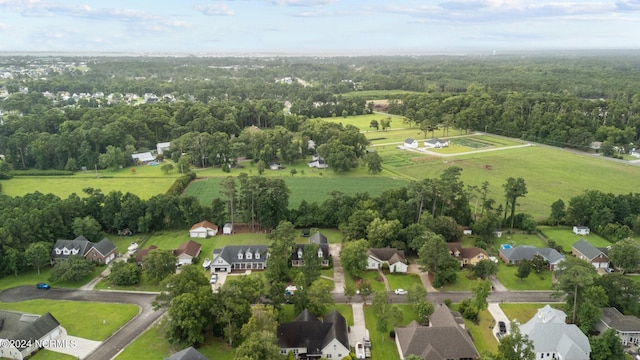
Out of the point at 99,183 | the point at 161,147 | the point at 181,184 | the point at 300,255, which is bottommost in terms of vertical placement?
the point at 300,255

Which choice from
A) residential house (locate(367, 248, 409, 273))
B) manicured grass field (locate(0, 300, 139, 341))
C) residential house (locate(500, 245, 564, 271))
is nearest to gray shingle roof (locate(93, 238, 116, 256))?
manicured grass field (locate(0, 300, 139, 341))

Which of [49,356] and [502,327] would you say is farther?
[502,327]

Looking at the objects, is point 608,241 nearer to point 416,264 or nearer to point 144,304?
point 416,264

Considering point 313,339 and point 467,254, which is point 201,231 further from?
point 467,254

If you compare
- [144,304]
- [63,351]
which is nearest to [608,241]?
[144,304]

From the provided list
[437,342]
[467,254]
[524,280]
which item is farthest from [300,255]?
[524,280]

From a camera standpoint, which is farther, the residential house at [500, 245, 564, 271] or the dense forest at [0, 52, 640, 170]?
the dense forest at [0, 52, 640, 170]

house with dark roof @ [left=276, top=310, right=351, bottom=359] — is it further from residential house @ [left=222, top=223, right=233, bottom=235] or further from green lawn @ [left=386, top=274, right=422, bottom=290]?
residential house @ [left=222, top=223, right=233, bottom=235]
